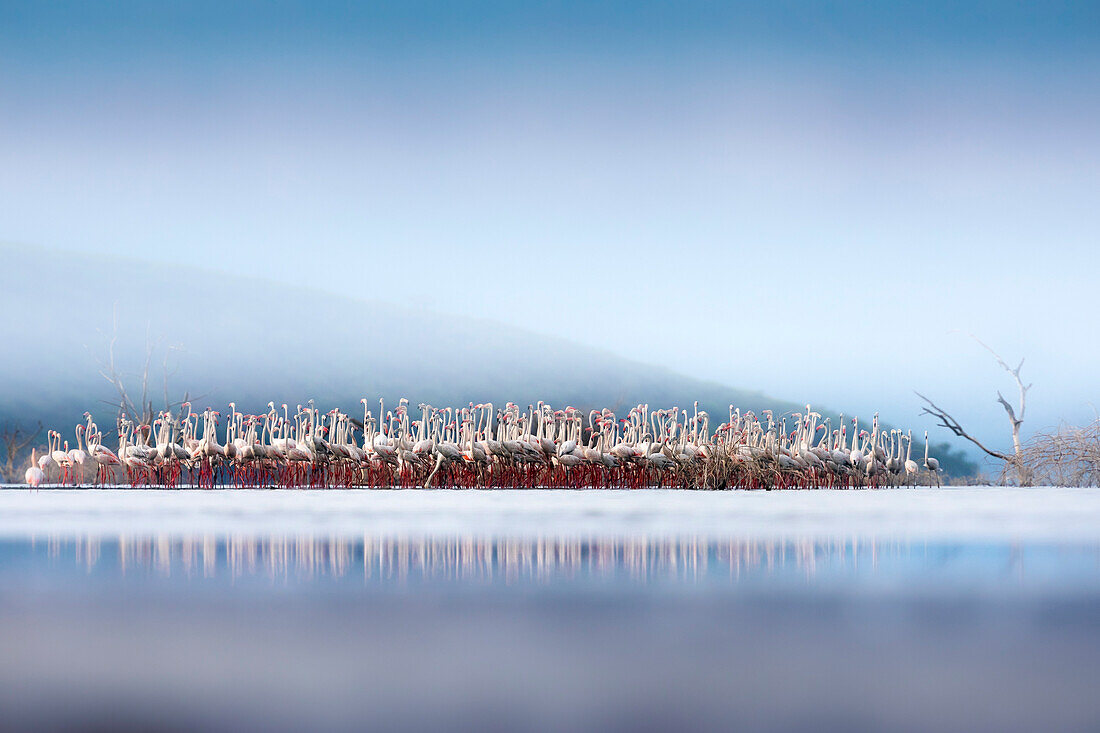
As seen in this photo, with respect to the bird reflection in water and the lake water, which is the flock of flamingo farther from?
the bird reflection in water

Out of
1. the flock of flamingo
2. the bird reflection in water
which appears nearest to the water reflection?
the bird reflection in water

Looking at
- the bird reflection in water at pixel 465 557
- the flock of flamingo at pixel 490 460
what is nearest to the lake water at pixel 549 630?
the bird reflection in water at pixel 465 557

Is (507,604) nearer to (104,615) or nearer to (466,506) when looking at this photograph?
(104,615)

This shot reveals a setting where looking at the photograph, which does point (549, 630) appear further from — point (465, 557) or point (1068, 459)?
point (1068, 459)

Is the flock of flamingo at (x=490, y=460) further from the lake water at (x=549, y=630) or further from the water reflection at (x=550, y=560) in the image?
the water reflection at (x=550, y=560)

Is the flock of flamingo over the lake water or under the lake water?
over
